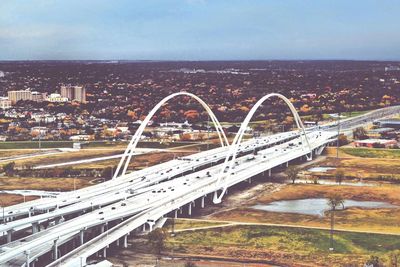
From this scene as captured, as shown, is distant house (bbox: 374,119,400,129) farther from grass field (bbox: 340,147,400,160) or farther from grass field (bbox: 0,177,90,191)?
grass field (bbox: 0,177,90,191)

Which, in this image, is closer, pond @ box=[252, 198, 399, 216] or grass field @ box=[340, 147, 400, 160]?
pond @ box=[252, 198, 399, 216]

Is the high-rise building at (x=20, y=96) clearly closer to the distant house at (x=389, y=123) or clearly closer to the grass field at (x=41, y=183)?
the distant house at (x=389, y=123)

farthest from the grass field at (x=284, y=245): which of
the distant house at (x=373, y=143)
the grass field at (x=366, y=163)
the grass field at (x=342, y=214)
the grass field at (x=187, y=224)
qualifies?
the distant house at (x=373, y=143)

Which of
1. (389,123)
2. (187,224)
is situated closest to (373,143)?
(389,123)

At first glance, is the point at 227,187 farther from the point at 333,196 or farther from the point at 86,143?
the point at 86,143

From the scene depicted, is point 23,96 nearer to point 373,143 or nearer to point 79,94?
point 79,94

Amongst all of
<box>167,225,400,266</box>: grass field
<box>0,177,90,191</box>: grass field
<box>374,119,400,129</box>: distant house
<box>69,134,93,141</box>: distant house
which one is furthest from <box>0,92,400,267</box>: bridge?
<box>374,119,400,129</box>: distant house
